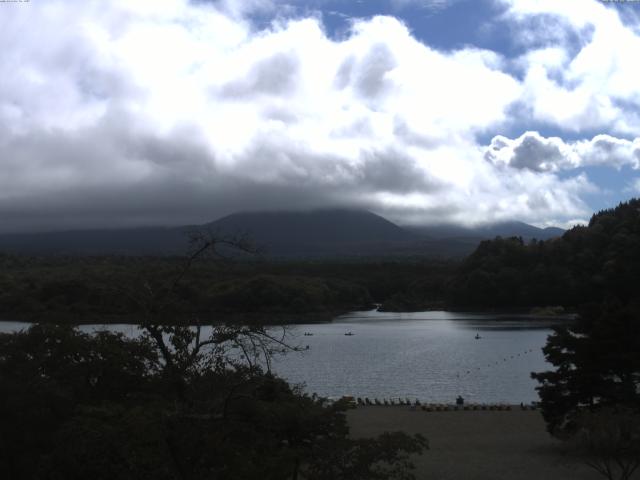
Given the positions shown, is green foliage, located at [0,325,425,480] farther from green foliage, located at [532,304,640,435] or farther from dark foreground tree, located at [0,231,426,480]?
green foliage, located at [532,304,640,435]

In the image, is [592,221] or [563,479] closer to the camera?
[563,479]

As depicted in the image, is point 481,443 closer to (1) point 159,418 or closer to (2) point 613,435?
(2) point 613,435

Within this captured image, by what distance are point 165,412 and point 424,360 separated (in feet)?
127

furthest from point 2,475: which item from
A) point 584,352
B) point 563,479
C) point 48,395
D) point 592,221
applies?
point 592,221

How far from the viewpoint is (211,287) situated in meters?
67.5

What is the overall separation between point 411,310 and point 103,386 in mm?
82017

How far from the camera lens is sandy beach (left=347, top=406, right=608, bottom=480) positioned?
52.0ft

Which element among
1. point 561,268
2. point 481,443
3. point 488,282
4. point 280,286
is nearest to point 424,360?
point 481,443

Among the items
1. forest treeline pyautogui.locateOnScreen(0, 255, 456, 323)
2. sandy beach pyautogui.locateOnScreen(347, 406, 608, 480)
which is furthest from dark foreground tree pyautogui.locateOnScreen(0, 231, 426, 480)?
forest treeline pyautogui.locateOnScreen(0, 255, 456, 323)

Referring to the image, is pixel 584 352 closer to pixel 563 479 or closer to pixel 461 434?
pixel 563 479

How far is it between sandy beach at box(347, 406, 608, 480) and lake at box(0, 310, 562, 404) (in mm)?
3852

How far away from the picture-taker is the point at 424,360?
43594 mm

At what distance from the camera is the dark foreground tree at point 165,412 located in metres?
6.58

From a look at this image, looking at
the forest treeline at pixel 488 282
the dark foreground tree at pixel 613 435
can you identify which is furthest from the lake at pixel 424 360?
the dark foreground tree at pixel 613 435
